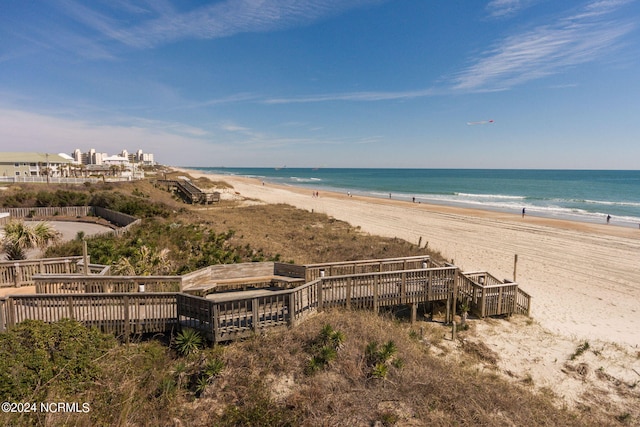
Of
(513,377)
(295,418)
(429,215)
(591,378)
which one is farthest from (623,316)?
(429,215)

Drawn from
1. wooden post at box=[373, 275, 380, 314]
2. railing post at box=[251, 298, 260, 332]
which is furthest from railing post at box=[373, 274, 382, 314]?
railing post at box=[251, 298, 260, 332]

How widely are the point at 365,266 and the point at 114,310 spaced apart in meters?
8.16

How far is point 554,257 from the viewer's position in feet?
67.4

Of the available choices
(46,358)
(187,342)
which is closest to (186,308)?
(187,342)

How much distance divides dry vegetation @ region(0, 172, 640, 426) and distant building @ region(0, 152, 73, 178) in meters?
59.7

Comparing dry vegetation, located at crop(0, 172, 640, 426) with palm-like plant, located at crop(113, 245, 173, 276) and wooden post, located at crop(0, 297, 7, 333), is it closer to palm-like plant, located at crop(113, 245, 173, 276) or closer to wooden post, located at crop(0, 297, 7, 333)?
wooden post, located at crop(0, 297, 7, 333)

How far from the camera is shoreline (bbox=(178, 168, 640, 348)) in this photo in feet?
40.2

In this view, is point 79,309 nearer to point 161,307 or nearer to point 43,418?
point 161,307

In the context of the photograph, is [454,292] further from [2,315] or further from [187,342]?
[2,315]

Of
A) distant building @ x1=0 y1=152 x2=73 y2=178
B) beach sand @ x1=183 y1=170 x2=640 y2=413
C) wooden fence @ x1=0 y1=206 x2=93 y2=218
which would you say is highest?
distant building @ x1=0 y1=152 x2=73 y2=178

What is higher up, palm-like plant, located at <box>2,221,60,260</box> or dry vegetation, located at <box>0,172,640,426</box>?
palm-like plant, located at <box>2,221,60,260</box>

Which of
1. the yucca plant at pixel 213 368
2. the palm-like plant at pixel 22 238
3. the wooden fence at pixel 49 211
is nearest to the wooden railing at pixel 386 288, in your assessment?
the yucca plant at pixel 213 368

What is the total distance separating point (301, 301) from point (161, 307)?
334 cm

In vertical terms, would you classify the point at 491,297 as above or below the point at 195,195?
below
